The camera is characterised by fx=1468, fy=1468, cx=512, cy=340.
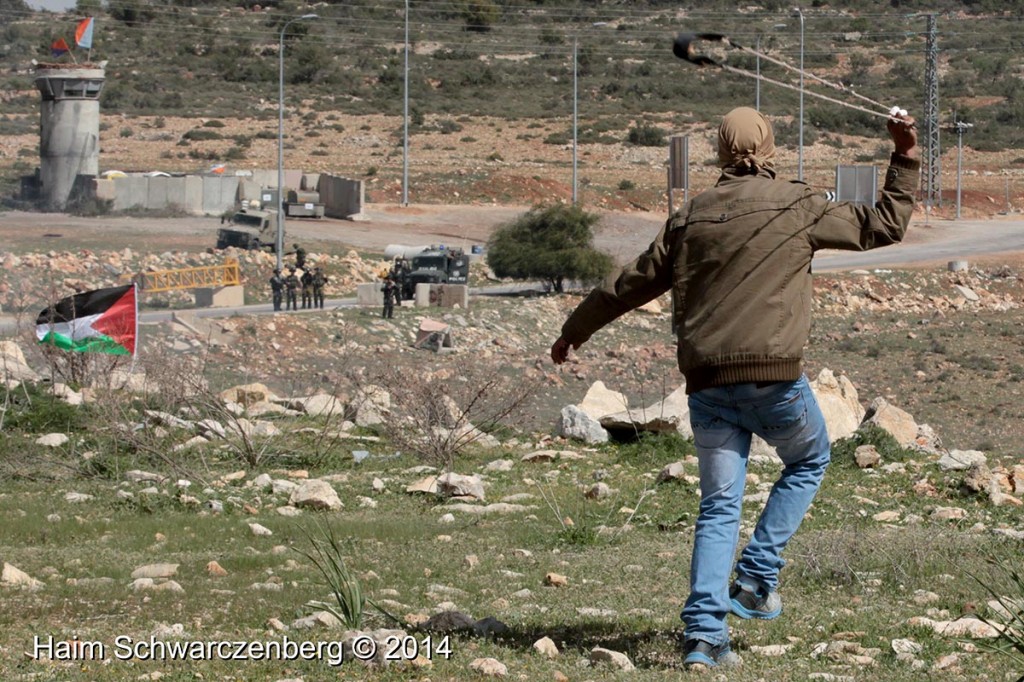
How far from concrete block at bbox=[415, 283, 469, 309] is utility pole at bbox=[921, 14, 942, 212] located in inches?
841

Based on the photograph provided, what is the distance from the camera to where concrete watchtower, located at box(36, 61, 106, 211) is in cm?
4588

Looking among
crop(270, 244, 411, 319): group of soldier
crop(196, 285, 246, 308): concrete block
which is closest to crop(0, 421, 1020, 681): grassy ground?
crop(270, 244, 411, 319): group of soldier

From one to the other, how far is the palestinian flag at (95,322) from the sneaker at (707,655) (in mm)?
11010

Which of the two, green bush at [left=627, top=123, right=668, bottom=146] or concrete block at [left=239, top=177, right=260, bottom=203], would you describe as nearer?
concrete block at [left=239, top=177, right=260, bottom=203]

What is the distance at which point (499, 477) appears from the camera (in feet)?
32.6

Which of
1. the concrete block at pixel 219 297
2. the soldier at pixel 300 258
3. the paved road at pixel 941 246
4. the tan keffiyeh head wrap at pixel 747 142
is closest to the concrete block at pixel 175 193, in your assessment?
the soldier at pixel 300 258

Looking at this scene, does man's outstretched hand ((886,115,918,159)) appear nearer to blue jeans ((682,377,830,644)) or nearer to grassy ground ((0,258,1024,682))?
blue jeans ((682,377,830,644))

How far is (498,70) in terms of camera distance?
86.1 metres

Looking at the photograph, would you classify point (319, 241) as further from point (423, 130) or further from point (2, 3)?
point (2, 3)

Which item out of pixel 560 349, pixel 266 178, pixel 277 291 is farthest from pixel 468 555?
pixel 266 178

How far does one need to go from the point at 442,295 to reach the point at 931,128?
25147mm

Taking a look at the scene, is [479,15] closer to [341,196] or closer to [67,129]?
[341,196]

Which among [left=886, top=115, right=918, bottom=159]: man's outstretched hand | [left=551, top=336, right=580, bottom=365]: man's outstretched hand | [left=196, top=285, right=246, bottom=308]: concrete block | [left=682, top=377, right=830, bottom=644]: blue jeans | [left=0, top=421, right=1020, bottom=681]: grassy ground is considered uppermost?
[left=886, top=115, right=918, bottom=159]: man's outstretched hand

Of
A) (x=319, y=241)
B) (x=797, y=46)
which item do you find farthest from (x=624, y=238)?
(x=797, y=46)
